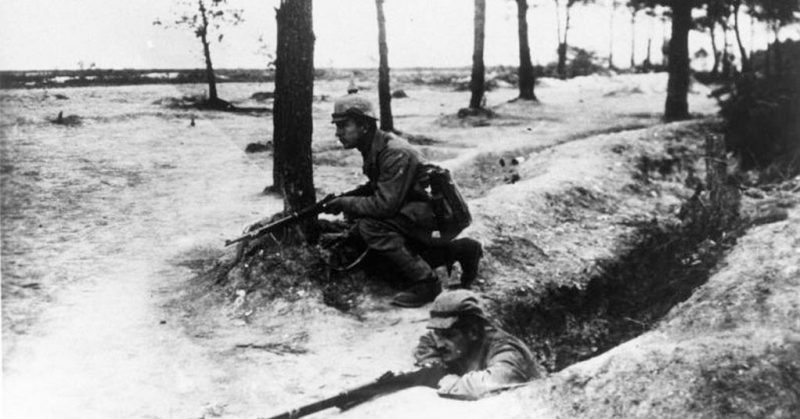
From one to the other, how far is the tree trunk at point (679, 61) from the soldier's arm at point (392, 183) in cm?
1180

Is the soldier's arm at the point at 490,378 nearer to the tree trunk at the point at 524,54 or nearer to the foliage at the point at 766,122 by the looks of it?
the foliage at the point at 766,122

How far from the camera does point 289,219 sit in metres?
6.44

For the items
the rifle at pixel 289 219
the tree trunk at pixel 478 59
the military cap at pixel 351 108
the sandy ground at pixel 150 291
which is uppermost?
the tree trunk at pixel 478 59

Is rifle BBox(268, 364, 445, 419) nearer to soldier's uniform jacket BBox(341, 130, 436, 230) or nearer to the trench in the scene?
soldier's uniform jacket BBox(341, 130, 436, 230)

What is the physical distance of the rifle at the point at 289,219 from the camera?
6297mm

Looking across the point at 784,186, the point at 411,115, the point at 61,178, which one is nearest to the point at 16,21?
the point at 61,178

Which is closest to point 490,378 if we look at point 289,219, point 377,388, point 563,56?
point 377,388

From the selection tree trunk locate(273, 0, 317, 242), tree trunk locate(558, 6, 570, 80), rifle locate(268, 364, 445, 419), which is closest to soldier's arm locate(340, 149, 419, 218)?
tree trunk locate(273, 0, 317, 242)

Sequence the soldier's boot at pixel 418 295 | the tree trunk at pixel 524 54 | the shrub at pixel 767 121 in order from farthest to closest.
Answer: the tree trunk at pixel 524 54 < the shrub at pixel 767 121 < the soldier's boot at pixel 418 295

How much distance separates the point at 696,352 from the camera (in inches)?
156

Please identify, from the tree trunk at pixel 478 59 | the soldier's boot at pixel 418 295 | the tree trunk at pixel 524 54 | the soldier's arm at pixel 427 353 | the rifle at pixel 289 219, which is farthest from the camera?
the tree trunk at pixel 524 54

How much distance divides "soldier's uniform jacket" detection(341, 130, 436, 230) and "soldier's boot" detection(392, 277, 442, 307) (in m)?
0.49

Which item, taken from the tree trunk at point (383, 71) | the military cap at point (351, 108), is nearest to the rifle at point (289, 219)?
the military cap at point (351, 108)

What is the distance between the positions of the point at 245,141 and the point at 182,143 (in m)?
1.44
